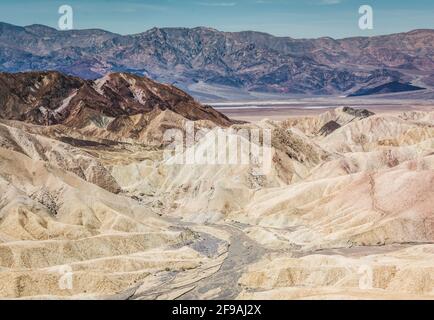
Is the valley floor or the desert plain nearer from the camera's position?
the desert plain

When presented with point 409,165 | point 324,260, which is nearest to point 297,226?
point 409,165

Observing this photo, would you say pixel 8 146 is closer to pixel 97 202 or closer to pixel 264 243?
pixel 97 202

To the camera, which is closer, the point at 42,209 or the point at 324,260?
the point at 324,260

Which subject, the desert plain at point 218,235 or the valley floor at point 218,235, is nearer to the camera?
the desert plain at point 218,235

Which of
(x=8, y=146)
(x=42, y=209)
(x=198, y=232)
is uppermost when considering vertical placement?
(x=8, y=146)
